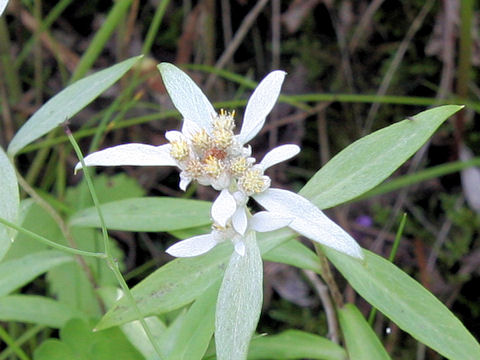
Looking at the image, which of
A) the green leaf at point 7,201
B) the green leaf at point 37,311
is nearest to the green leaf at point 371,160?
the green leaf at point 7,201

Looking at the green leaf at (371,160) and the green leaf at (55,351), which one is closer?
the green leaf at (371,160)

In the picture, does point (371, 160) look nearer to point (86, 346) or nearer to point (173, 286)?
point (173, 286)

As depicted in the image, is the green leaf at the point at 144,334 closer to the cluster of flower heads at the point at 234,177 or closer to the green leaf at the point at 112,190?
the cluster of flower heads at the point at 234,177

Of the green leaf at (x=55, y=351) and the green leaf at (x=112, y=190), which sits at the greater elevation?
the green leaf at (x=112, y=190)

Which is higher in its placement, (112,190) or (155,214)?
(112,190)

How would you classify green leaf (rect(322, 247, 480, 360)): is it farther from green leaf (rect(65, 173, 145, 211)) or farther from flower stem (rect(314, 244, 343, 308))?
green leaf (rect(65, 173, 145, 211))

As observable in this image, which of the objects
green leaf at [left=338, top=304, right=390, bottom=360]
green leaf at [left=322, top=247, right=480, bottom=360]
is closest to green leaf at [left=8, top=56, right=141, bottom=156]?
green leaf at [left=322, top=247, right=480, bottom=360]

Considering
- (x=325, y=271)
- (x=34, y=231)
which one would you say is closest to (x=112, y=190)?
(x=34, y=231)
